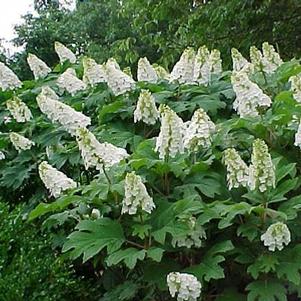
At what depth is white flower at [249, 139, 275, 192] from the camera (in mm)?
2305

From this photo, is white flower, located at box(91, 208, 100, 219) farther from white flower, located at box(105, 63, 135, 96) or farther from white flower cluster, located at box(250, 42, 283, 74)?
white flower cluster, located at box(250, 42, 283, 74)

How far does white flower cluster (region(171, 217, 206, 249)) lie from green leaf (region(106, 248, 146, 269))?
0.14 metres

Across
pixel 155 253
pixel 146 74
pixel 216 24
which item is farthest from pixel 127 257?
pixel 216 24

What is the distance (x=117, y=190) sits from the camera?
2.44 meters

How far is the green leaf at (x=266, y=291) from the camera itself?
229cm

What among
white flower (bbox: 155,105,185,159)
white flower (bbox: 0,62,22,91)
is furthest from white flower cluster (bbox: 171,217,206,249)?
white flower (bbox: 0,62,22,91)

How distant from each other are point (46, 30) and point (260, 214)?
13.7 m

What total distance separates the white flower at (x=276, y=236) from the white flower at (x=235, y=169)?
0.85ft

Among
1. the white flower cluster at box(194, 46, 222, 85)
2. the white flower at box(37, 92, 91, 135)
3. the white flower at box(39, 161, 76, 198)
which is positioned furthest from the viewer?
the white flower cluster at box(194, 46, 222, 85)

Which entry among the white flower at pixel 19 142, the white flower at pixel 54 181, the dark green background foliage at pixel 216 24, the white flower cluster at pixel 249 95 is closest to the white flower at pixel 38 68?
the white flower at pixel 19 142

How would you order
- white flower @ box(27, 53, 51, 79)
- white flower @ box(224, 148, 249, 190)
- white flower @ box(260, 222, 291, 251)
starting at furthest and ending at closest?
white flower @ box(27, 53, 51, 79)
white flower @ box(224, 148, 249, 190)
white flower @ box(260, 222, 291, 251)

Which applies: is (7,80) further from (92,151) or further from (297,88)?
(297,88)

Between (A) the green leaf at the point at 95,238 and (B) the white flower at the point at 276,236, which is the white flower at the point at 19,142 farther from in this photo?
(B) the white flower at the point at 276,236

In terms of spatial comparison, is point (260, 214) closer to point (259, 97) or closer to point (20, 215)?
point (259, 97)
